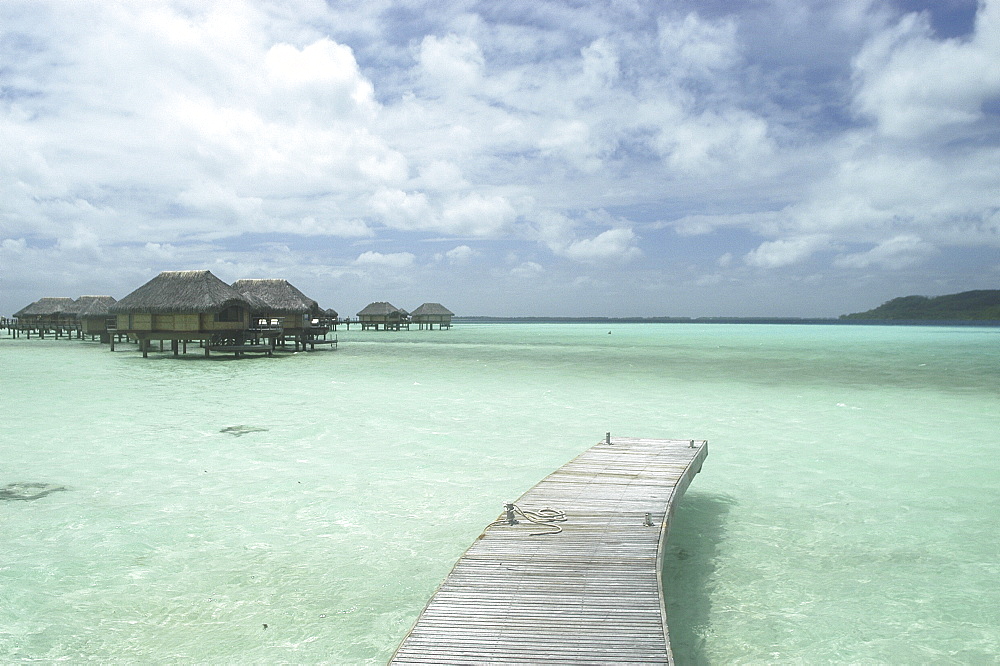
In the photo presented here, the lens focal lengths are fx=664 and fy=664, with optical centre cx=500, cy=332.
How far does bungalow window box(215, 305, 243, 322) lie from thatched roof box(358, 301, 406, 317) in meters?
35.2

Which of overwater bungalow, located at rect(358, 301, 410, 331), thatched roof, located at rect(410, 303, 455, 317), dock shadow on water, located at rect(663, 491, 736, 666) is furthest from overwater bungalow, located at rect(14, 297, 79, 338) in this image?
dock shadow on water, located at rect(663, 491, 736, 666)

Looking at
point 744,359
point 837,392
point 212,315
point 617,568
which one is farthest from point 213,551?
point 744,359

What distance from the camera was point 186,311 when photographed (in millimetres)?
24266

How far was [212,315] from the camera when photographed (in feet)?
81.4

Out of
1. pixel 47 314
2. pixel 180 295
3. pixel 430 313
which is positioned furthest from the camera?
pixel 430 313

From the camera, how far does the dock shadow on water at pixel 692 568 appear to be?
3.64 m

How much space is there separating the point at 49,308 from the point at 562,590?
172 ft

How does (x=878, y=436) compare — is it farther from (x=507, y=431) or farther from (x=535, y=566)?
(x=535, y=566)

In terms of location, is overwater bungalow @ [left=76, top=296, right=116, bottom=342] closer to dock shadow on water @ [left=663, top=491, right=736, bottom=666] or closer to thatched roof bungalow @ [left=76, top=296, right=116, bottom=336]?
thatched roof bungalow @ [left=76, top=296, right=116, bottom=336]

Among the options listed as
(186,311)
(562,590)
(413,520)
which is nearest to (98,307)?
(186,311)

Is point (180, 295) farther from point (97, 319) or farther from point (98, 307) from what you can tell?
point (98, 307)

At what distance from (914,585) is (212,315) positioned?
2460 cm

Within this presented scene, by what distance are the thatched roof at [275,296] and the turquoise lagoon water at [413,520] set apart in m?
19.7

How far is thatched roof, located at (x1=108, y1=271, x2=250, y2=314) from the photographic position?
80.1 feet
